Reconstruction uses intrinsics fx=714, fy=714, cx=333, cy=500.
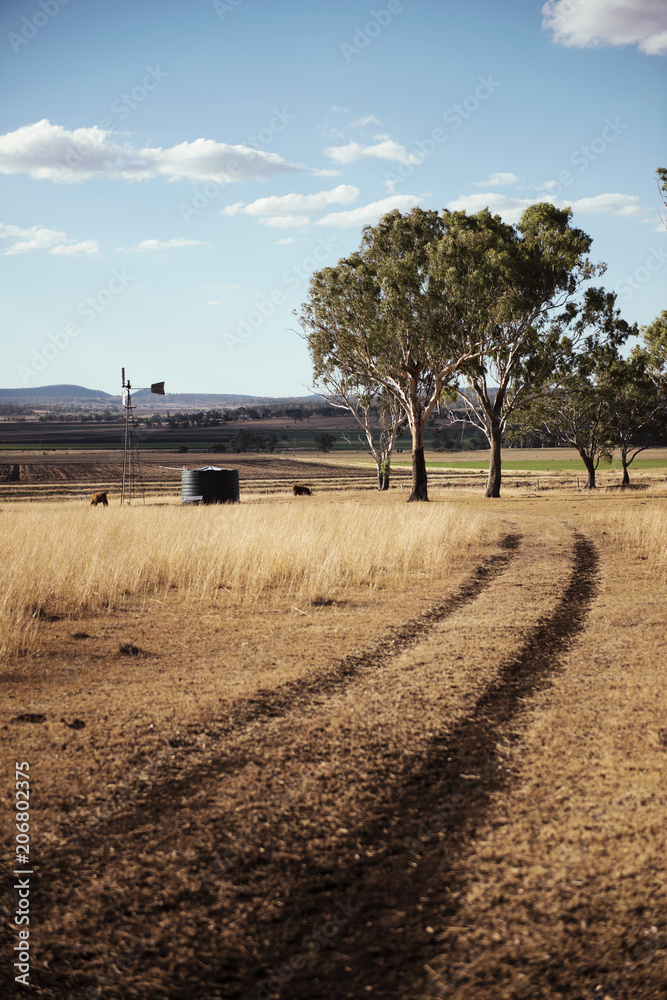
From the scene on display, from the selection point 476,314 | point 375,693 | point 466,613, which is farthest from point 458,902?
point 476,314

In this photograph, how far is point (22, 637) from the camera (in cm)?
759

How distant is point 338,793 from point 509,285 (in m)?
28.0

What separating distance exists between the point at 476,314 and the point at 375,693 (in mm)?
25468

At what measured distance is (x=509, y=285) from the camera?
1155 inches

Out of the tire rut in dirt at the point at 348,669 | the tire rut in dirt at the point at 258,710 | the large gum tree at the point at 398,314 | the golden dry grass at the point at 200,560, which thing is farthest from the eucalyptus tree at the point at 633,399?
the tire rut in dirt at the point at 258,710

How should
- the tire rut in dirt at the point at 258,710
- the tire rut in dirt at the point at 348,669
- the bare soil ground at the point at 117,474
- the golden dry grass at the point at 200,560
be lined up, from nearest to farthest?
the tire rut in dirt at the point at 258,710 < the tire rut in dirt at the point at 348,669 < the golden dry grass at the point at 200,560 < the bare soil ground at the point at 117,474

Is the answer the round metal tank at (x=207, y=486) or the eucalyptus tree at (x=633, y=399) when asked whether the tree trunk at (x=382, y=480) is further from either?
the round metal tank at (x=207, y=486)

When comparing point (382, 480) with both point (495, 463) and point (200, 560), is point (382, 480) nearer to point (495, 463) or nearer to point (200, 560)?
point (495, 463)

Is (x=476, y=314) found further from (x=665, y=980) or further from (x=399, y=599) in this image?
(x=665, y=980)

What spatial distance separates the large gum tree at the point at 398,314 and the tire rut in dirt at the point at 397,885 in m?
26.0

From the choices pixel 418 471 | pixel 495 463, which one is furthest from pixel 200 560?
pixel 495 463

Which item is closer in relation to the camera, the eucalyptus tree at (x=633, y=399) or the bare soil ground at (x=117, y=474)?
the eucalyptus tree at (x=633, y=399)

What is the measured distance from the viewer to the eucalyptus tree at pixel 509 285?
28.5 meters

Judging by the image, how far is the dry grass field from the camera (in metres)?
3.09
